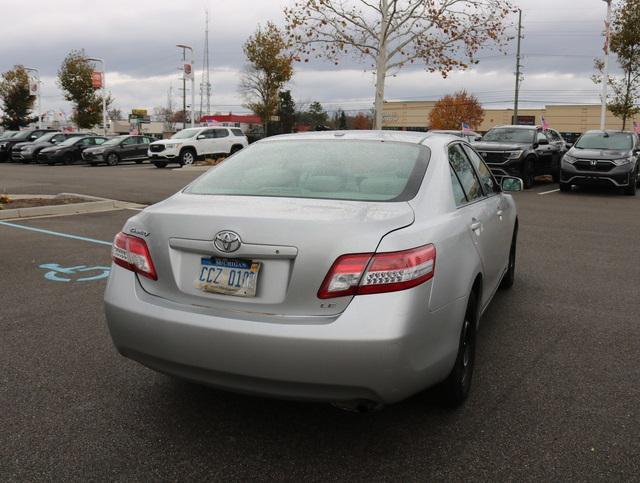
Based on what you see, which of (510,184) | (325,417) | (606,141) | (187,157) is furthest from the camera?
(187,157)

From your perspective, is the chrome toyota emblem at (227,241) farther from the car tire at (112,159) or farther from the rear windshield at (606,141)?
the car tire at (112,159)

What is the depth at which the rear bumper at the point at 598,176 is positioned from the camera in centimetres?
1594

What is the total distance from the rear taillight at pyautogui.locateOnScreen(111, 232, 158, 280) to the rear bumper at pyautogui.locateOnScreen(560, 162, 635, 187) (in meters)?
15.4

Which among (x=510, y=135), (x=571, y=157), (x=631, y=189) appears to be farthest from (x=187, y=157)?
(x=631, y=189)

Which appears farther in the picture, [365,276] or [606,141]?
[606,141]

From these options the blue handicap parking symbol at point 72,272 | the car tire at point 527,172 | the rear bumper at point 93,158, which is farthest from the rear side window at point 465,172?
the rear bumper at point 93,158

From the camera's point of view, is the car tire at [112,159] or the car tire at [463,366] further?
the car tire at [112,159]

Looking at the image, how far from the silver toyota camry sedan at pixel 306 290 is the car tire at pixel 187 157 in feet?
85.9

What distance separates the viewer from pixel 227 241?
276cm

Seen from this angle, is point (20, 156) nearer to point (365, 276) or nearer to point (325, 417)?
point (325, 417)

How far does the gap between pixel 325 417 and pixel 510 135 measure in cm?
1663

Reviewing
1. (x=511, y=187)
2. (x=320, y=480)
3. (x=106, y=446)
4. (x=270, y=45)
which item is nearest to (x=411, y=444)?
(x=320, y=480)

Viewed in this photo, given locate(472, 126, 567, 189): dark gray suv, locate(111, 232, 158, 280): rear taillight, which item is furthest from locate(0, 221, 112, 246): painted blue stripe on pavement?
locate(472, 126, 567, 189): dark gray suv

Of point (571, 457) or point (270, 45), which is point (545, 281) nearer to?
point (571, 457)
